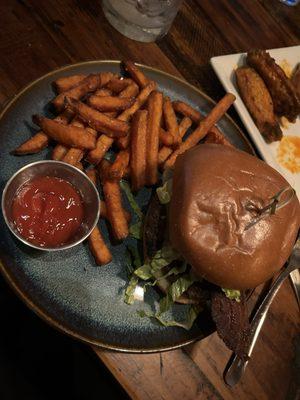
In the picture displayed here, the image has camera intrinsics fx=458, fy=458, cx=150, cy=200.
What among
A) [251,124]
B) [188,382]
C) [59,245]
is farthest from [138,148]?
[188,382]

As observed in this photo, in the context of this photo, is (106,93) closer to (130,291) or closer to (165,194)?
(165,194)

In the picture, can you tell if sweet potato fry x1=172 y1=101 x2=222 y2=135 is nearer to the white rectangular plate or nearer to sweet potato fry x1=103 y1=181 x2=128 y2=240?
the white rectangular plate

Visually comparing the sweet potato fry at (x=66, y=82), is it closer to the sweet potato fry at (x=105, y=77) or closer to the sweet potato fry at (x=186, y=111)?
the sweet potato fry at (x=105, y=77)

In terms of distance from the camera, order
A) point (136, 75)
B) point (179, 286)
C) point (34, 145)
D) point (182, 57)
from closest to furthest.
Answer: point (179, 286) → point (34, 145) → point (136, 75) → point (182, 57)

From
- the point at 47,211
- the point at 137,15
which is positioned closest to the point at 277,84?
the point at 137,15

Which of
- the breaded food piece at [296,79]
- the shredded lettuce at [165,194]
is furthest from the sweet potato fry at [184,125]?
the breaded food piece at [296,79]

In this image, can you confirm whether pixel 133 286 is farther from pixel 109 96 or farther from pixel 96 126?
pixel 109 96

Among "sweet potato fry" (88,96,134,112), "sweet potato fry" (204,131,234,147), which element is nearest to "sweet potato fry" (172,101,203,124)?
"sweet potato fry" (204,131,234,147)
